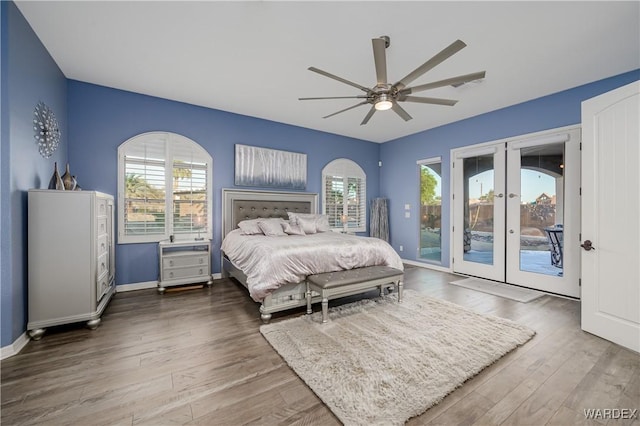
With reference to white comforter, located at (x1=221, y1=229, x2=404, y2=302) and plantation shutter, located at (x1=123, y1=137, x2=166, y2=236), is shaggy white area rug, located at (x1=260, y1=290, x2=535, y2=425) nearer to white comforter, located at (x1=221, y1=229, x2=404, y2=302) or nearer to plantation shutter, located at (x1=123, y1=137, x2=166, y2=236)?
white comforter, located at (x1=221, y1=229, x2=404, y2=302)

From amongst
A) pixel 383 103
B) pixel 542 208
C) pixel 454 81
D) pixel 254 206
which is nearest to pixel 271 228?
pixel 254 206

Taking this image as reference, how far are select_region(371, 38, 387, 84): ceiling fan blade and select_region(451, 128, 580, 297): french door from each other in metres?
3.21

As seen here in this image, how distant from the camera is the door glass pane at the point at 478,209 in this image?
4.63 meters

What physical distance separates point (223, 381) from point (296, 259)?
1322mm

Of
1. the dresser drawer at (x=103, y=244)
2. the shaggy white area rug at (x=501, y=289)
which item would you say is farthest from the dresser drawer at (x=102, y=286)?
the shaggy white area rug at (x=501, y=289)

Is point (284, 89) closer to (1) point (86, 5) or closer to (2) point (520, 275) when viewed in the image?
(1) point (86, 5)

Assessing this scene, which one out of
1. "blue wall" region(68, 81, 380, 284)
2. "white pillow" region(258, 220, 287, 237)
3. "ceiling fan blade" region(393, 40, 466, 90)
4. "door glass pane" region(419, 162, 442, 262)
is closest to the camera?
"ceiling fan blade" region(393, 40, 466, 90)

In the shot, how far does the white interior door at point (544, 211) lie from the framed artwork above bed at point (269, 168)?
3767mm

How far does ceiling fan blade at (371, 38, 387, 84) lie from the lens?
1956mm

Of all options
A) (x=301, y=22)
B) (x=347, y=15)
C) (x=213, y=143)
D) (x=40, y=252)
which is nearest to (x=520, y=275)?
(x=347, y=15)

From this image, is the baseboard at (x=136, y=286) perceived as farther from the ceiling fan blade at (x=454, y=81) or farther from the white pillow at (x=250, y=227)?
the ceiling fan blade at (x=454, y=81)

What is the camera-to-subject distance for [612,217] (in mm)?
2424

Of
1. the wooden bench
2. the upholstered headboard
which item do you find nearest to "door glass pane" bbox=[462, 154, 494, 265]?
the wooden bench

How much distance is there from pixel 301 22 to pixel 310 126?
309 centimetres
